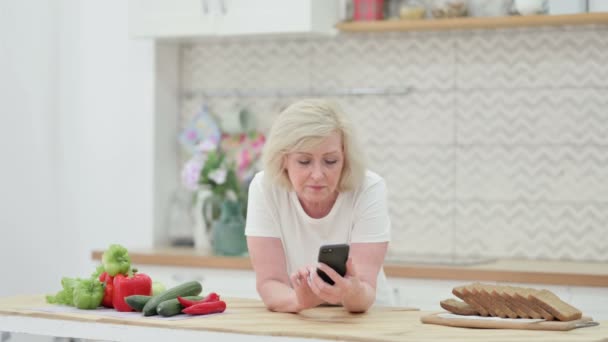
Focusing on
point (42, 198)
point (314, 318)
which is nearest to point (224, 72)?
point (42, 198)

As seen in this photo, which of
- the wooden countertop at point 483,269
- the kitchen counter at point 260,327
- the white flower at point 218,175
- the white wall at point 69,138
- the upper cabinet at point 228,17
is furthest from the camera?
the white wall at point 69,138

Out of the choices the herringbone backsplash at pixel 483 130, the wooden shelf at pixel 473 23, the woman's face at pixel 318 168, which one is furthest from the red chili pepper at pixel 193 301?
the wooden shelf at pixel 473 23

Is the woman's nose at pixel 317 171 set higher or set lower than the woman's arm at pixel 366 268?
higher

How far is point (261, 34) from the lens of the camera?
450 cm

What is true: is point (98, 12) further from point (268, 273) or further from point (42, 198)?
point (268, 273)

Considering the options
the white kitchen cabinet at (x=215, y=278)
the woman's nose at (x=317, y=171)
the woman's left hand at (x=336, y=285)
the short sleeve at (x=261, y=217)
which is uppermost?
the woman's nose at (x=317, y=171)

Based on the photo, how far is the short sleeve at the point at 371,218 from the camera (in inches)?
116

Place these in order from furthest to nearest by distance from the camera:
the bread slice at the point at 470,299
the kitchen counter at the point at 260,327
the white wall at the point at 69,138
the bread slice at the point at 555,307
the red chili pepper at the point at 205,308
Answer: the white wall at the point at 69,138
the red chili pepper at the point at 205,308
the bread slice at the point at 470,299
the bread slice at the point at 555,307
the kitchen counter at the point at 260,327

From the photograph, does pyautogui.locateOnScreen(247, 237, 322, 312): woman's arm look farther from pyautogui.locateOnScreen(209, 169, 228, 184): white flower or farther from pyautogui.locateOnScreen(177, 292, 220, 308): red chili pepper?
pyautogui.locateOnScreen(209, 169, 228, 184): white flower

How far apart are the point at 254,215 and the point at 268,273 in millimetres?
178

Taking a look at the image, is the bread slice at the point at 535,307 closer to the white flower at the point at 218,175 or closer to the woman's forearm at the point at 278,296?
the woman's forearm at the point at 278,296

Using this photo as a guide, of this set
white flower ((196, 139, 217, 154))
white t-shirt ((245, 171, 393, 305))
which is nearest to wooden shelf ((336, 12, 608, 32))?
white flower ((196, 139, 217, 154))

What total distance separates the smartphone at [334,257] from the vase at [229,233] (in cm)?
184

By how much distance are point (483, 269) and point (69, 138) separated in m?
2.09
